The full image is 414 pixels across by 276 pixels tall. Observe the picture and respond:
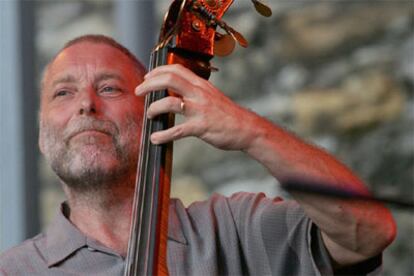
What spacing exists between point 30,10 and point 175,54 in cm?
179

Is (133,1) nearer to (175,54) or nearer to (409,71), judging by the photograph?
(409,71)

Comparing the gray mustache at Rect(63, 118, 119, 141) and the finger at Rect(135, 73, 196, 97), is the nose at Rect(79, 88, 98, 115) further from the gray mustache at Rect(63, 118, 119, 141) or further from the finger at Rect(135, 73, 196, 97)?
the finger at Rect(135, 73, 196, 97)

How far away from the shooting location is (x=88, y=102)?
5.13 ft

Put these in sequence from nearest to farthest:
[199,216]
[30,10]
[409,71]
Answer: [199,216]
[409,71]
[30,10]

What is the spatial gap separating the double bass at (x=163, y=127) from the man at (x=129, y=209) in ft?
0.22

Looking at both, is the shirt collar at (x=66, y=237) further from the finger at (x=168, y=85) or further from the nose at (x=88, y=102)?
the finger at (x=168, y=85)

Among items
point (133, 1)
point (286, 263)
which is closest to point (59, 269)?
point (286, 263)

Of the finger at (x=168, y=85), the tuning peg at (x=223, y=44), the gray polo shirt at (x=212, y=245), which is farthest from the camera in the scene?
the gray polo shirt at (x=212, y=245)

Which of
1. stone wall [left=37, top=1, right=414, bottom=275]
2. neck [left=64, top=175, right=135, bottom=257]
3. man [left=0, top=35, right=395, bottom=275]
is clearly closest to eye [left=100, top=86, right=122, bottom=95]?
man [left=0, top=35, right=395, bottom=275]

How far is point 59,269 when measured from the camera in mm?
1552

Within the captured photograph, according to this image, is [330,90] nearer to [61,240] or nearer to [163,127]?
[61,240]

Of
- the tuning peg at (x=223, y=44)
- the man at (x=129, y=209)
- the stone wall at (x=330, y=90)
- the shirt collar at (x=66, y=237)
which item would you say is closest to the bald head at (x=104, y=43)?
the man at (x=129, y=209)

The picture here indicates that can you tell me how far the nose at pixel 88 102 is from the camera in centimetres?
156

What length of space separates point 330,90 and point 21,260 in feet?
5.04
